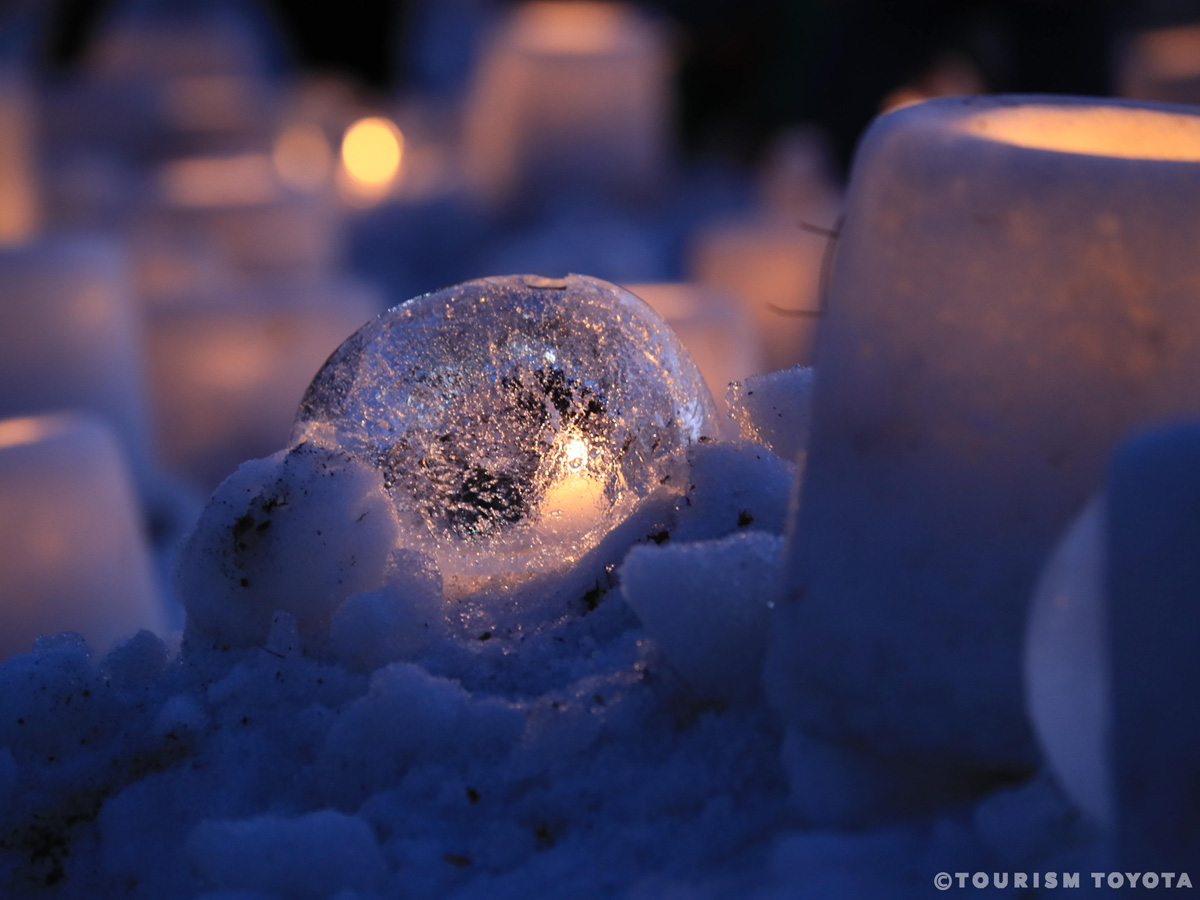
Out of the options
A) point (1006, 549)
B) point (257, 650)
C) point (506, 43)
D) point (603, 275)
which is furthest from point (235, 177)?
point (1006, 549)

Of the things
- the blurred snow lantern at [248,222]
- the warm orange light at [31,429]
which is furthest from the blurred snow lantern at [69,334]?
the blurred snow lantern at [248,222]

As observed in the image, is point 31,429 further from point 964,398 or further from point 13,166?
point 13,166

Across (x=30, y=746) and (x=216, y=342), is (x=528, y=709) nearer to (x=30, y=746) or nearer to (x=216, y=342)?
(x=30, y=746)

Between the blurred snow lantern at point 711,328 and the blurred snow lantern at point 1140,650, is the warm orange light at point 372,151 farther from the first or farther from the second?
the blurred snow lantern at point 1140,650

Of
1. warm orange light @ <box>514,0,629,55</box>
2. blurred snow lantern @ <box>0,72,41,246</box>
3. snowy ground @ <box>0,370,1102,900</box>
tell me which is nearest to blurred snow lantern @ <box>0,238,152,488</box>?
blurred snow lantern @ <box>0,72,41,246</box>

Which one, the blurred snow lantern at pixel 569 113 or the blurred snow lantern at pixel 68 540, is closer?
the blurred snow lantern at pixel 68 540

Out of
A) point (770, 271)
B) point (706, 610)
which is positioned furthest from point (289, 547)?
point (770, 271)
